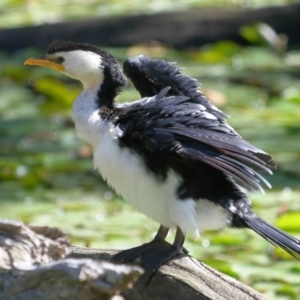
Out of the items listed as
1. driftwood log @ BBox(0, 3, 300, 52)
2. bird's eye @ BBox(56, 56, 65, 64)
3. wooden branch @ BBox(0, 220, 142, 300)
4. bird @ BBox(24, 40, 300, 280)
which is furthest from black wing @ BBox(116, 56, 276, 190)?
driftwood log @ BBox(0, 3, 300, 52)

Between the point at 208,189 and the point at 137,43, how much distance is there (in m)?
4.75

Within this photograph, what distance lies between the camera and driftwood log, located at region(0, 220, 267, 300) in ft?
8.46

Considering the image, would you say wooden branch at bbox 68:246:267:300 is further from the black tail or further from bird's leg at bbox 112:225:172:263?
the black tail

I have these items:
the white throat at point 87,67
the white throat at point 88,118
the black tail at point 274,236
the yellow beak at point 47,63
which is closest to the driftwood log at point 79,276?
the black tail at point 274,236

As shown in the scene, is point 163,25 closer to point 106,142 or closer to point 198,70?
point 198,70

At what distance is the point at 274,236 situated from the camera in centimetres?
345

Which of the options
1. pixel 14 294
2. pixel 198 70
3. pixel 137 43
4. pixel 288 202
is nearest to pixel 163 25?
pixel 137 43

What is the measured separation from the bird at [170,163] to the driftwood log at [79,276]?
0.08 m

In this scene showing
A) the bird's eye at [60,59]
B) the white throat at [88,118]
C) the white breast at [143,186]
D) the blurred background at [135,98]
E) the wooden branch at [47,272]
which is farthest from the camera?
the blurred background at [135,98]

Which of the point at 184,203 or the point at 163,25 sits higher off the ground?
the point at 163,25

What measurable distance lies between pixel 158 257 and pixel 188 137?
0.43m

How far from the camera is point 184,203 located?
3400 millimetres

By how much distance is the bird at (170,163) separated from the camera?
3.35 m

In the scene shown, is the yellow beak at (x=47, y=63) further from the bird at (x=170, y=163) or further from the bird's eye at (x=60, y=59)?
the bird at (x=170, y=163)
